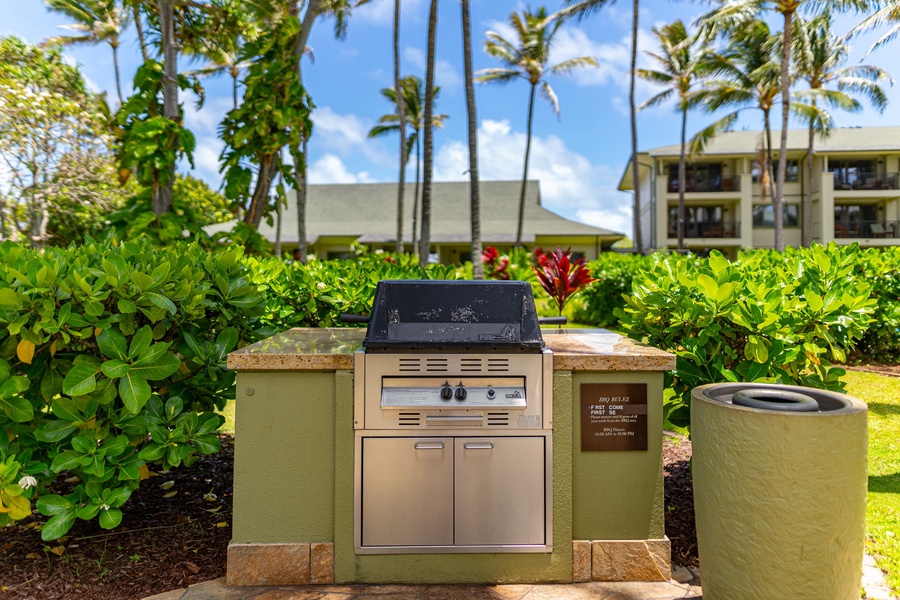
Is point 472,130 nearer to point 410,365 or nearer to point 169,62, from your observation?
point 169,62

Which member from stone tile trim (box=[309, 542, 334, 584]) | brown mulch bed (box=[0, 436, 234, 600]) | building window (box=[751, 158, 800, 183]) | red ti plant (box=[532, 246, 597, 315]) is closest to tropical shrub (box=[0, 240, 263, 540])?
brown mulch bed (box=[0, 436, 234, 600])

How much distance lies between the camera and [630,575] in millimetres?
2873

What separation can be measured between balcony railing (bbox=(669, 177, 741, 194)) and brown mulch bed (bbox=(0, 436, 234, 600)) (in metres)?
32.2

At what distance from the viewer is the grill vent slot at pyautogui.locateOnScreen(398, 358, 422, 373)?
272 centimetres

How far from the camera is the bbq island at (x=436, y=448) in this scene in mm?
2736

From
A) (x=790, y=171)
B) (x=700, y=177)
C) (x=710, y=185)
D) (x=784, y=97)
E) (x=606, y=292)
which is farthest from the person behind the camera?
(x=790, y=171)

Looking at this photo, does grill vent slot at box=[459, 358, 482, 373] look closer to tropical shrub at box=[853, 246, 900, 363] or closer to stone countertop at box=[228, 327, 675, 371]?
stone countertop at box=[228, 327, 675, 371]

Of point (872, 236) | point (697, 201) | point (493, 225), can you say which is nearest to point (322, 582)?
point (493, 225)

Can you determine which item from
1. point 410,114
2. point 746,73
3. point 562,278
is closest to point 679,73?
point 746,73

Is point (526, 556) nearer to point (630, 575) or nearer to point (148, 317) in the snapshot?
point (630, 575)

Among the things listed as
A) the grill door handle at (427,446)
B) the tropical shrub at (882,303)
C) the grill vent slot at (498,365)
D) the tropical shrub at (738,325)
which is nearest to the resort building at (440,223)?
the tropical shrub at (882,303)

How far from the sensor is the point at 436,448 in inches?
108

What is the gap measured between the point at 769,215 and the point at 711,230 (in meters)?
3.75

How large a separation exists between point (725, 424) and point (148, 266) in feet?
9.75
